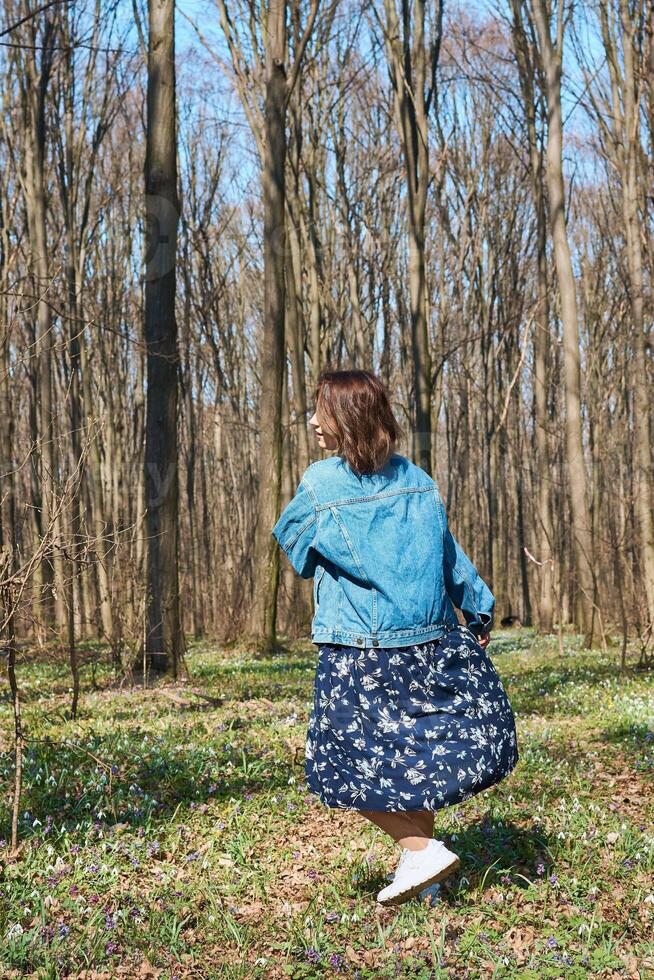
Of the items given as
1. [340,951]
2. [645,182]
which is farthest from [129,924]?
[645,182]

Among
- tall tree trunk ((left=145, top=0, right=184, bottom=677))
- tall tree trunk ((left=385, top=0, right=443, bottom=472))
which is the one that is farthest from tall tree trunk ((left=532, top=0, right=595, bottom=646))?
tall tree trunk ((left=145, top=0, right=184, bottom=677))

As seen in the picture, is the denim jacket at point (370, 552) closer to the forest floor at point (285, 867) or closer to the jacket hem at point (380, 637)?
the jacket hem at point (380, 637)

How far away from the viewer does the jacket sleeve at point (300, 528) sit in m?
3.98

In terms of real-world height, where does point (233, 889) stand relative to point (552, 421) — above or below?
below

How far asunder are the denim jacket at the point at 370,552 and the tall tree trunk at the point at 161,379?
21.6 feet

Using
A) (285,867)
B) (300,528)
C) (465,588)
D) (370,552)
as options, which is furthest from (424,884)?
(300,528)

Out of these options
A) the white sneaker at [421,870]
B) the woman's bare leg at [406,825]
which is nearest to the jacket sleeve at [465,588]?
the woman's bare leg at [406,825]

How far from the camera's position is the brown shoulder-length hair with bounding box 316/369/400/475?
3939 mm

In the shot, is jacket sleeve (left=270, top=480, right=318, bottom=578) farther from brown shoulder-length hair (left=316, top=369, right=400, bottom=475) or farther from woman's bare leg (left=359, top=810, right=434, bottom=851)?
woman's bare leg (left=359, top=810, right=434, bottom=851)

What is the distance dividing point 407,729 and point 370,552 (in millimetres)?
716

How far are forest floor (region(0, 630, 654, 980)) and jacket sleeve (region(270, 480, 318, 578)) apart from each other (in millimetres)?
1481

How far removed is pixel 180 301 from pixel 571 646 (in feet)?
56.8

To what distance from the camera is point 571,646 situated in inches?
597

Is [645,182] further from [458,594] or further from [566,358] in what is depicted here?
[458,594]
